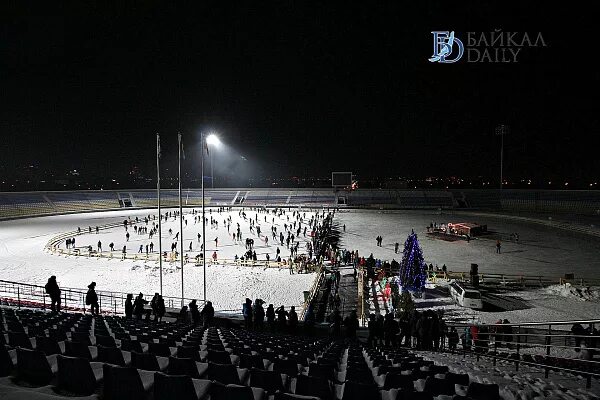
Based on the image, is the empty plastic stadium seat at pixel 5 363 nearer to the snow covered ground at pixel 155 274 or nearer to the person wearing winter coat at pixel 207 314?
the person wearing winter coat at pixel 207 314

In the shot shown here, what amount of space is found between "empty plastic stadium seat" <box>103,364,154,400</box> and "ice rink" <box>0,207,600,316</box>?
16046 mm

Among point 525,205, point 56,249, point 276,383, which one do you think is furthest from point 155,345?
point 525,205

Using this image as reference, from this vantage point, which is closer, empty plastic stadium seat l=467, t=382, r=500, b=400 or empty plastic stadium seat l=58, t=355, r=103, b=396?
empty plastic stadium seat l=58, t=355, r=103, b=396

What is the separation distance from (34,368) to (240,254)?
28129 mm

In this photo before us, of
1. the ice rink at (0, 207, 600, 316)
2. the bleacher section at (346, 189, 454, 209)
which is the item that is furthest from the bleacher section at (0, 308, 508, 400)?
the bleacher section at (346, 189, 454, 209)

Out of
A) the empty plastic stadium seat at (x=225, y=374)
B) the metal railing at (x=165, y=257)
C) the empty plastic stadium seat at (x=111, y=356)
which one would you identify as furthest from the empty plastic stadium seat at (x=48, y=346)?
the metal railing at (x=165, y=257)

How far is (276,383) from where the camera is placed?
11.1 ft

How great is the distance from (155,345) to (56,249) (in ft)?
102

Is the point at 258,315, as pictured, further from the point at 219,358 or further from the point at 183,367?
the point at 183,367

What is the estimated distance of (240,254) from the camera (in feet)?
101

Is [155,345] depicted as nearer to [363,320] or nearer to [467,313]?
Result: [363,320]

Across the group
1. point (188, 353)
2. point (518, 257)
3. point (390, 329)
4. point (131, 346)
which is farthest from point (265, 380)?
point (518, 257)

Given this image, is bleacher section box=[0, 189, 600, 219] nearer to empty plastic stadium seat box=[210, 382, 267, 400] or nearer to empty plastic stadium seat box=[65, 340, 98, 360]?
empty plastic stadium seat box=[65, 340, 98, 360]

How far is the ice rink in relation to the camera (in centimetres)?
2152
